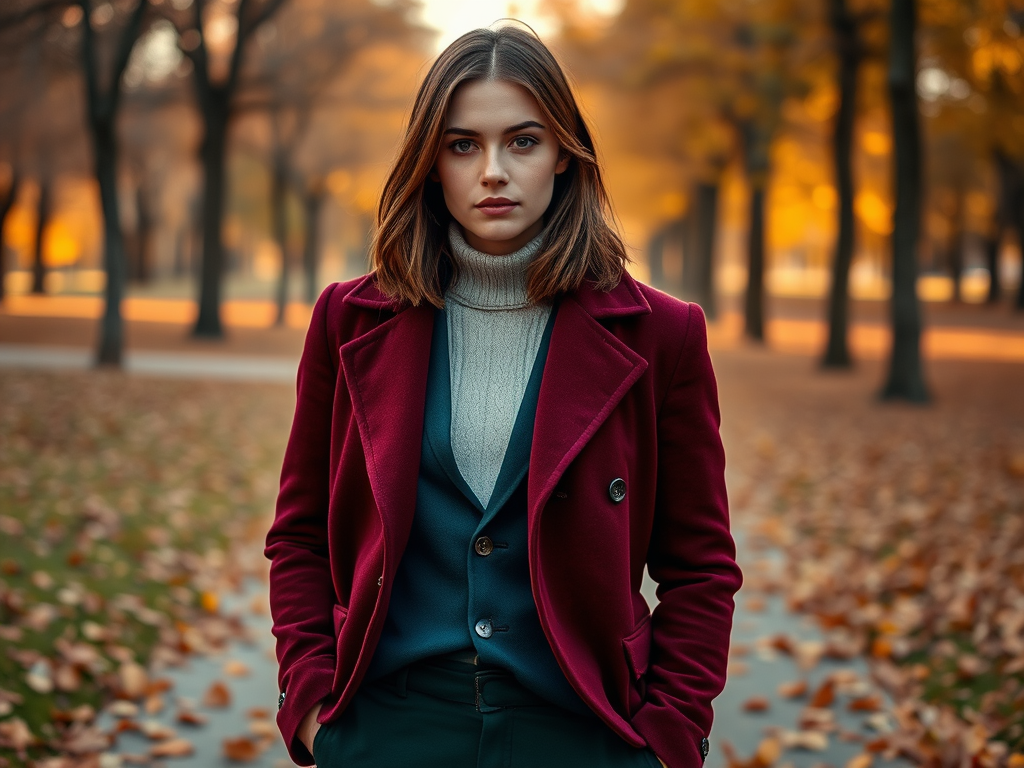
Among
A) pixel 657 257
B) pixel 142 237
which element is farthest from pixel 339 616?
pixel 657 257

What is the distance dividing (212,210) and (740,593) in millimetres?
17072

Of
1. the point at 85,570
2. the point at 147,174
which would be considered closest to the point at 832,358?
the point at 85,570

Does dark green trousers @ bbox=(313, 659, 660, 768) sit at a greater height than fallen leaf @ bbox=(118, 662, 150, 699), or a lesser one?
greater

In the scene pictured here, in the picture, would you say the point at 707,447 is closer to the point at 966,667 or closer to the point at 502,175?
the point at 502,175

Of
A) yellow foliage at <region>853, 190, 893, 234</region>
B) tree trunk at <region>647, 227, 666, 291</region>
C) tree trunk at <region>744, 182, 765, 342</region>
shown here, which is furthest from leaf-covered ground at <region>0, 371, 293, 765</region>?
tree trunk at <region>647, 227, 666, 291</region>

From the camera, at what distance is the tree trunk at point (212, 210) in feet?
68.2

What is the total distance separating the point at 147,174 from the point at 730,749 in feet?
121

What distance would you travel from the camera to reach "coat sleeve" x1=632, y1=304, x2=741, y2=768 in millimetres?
2088

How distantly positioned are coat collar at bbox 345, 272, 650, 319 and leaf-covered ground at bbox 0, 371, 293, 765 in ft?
8.16

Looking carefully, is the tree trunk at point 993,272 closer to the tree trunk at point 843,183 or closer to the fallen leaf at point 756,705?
the tree trunk at point 843,183

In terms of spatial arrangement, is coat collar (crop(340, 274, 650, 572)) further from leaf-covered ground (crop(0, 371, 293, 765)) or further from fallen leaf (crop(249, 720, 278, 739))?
fallen leaf (crop(249, 720, 278, 739))

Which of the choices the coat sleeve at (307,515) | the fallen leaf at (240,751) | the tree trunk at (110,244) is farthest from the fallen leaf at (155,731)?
the tree trunk at (110,244)

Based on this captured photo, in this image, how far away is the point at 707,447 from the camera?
2.13 m

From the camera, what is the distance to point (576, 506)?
198 cm
